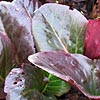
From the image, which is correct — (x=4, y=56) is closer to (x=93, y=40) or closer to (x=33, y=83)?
(x=33, y=83)

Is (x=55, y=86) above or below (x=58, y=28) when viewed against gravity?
below

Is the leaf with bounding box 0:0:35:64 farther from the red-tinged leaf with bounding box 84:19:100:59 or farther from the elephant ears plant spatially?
the red-tinged leaf with bounding box 84:19:100:59

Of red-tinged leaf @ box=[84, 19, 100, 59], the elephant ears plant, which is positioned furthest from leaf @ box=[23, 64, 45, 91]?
red-tinged leaf @ box=[84, 19, 100, 59]

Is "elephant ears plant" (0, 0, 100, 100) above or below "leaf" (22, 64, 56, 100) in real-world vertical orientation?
above

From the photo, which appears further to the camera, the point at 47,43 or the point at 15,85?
the point at 47,43

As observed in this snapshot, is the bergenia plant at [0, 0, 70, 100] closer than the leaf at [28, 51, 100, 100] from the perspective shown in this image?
No

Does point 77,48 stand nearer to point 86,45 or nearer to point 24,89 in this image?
point 86,45

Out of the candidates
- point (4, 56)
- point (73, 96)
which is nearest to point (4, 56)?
point (4, 56)

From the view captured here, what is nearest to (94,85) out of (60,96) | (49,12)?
(60,96)
